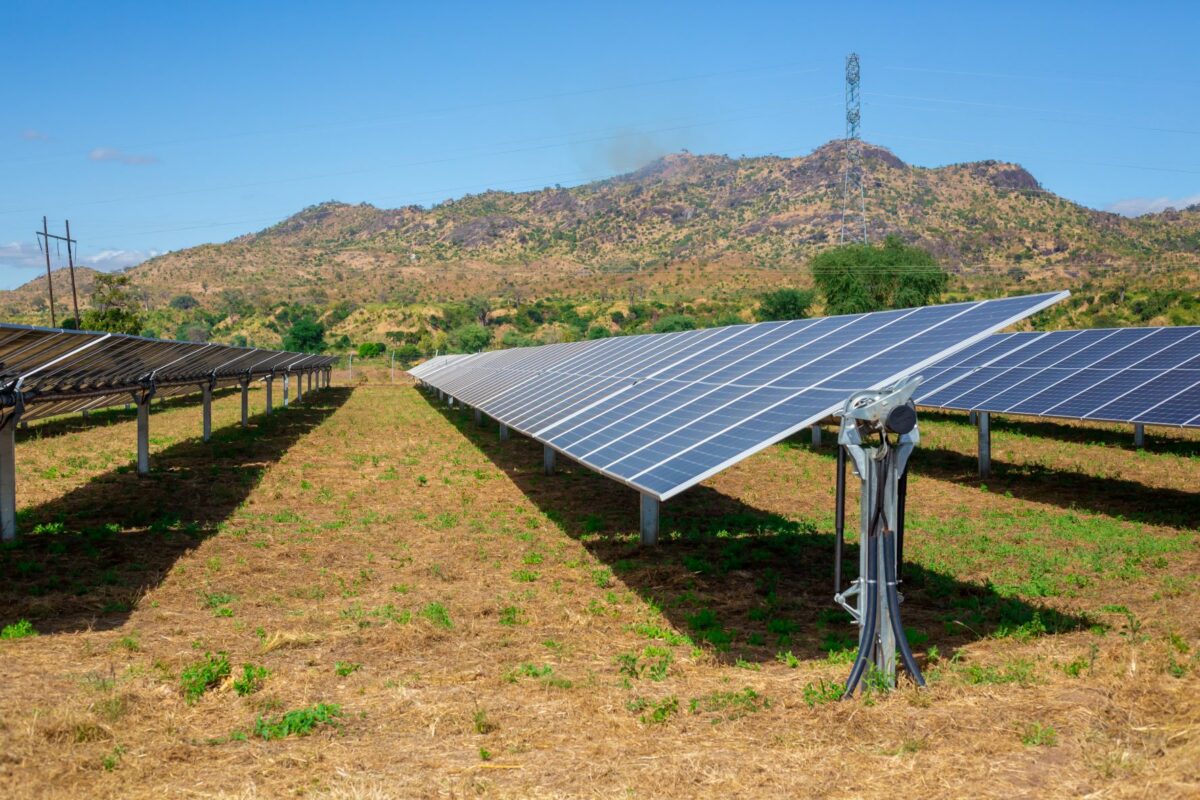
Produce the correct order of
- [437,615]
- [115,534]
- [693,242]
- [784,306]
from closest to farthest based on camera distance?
[437,615]
[115,534]
[784,306]
[693,242]

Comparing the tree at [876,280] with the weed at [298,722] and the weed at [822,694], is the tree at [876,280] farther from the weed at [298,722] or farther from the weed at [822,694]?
the weed at [298,722]

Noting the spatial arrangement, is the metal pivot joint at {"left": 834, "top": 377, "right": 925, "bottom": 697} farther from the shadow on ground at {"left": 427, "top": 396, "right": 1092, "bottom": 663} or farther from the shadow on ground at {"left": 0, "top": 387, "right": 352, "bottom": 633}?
the shadow on ground at {"left": 0, "top": 387, "right": 352, "bottom": 633}

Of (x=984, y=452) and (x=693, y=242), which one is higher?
(x=693, y=242)

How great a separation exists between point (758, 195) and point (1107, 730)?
6633 inches

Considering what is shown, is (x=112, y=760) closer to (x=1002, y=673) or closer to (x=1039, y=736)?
(x=1039, y=736)

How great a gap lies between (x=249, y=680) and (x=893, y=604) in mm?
5798

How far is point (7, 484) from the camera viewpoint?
15.0m

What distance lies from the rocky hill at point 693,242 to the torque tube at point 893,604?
100788 mm

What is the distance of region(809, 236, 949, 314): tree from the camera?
68.0 m

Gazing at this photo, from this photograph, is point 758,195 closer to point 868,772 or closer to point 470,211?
point 470,211

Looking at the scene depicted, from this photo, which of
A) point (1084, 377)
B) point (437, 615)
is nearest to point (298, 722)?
point (437, 615)

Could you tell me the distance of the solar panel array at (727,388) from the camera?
10.4 m

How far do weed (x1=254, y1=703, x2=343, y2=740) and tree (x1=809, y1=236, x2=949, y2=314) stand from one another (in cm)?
6254

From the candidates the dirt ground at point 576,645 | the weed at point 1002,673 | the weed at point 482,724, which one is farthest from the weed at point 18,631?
the weed at point 1002,673
